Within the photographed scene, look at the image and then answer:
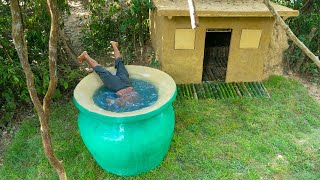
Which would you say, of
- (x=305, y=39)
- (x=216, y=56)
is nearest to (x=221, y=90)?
(x=216, y=56)

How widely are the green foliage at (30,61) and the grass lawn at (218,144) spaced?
1.63 ft

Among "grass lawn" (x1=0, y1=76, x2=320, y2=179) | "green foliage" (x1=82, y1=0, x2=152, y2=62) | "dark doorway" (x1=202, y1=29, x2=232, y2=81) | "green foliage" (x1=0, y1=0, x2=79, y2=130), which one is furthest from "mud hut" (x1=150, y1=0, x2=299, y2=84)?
"green foliage" (x1=0, y1=0, x2=79, y2=130)

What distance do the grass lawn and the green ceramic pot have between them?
10.1 inches

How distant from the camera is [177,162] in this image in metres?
4.68

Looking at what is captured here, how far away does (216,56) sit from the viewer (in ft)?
26.4

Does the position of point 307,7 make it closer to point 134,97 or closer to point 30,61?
point 134,97

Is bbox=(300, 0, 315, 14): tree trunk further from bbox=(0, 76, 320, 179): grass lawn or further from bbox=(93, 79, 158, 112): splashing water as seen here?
bbox=(93, 79, 158, 112): splashing water

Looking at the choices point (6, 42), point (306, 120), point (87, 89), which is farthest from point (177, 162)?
point (6, 42)

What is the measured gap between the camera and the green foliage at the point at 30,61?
5.29 m

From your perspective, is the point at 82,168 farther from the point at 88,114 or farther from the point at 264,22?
the point at 264,22

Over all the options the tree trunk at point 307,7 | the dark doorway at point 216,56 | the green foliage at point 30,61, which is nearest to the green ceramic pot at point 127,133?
the green foliage at point 30,61

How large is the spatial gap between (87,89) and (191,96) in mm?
2321

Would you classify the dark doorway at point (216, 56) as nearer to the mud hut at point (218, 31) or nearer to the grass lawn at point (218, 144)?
the mud hut at point (218, 31)

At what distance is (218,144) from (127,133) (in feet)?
5.78
